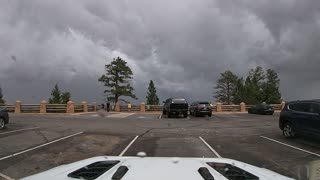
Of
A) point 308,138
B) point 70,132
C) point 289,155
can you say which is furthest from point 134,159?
point 70,132

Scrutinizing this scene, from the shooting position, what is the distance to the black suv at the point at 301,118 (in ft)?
60.7

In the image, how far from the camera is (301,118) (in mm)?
19562

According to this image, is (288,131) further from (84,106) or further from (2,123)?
(84,106)

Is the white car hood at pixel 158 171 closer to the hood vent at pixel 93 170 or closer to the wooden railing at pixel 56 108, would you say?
the hood vent at pixel 93 170

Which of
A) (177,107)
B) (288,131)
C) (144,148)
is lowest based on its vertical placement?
(144,148)

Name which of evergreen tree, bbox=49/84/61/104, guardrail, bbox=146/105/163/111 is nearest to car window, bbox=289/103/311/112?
guardrail, bbox=146/105/163/111

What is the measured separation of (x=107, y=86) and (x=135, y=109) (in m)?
21.0

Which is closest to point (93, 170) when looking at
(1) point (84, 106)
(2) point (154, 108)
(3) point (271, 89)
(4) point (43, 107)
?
(4) point (43, 107)

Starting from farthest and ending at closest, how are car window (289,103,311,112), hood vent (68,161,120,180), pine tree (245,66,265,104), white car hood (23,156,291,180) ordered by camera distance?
pine tree (245,66,265,104) < car window (289,103,311,112) < hood vent (68,161,120,180) < white car hood (23,156,291,180)

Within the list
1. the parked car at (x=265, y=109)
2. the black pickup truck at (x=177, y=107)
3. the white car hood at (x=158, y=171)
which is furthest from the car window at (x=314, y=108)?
the parked car at (x=265, y=109)

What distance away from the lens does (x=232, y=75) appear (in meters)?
106

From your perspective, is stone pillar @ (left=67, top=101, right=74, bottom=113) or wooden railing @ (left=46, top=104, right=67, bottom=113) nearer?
stone pillar @ (left=67, top=101, right=74, bottom=113)

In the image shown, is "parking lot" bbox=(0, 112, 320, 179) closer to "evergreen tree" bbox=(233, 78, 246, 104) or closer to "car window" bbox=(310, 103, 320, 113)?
"car window" bbox=(310, 103, 320, 113)

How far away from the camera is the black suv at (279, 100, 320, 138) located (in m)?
18.5
